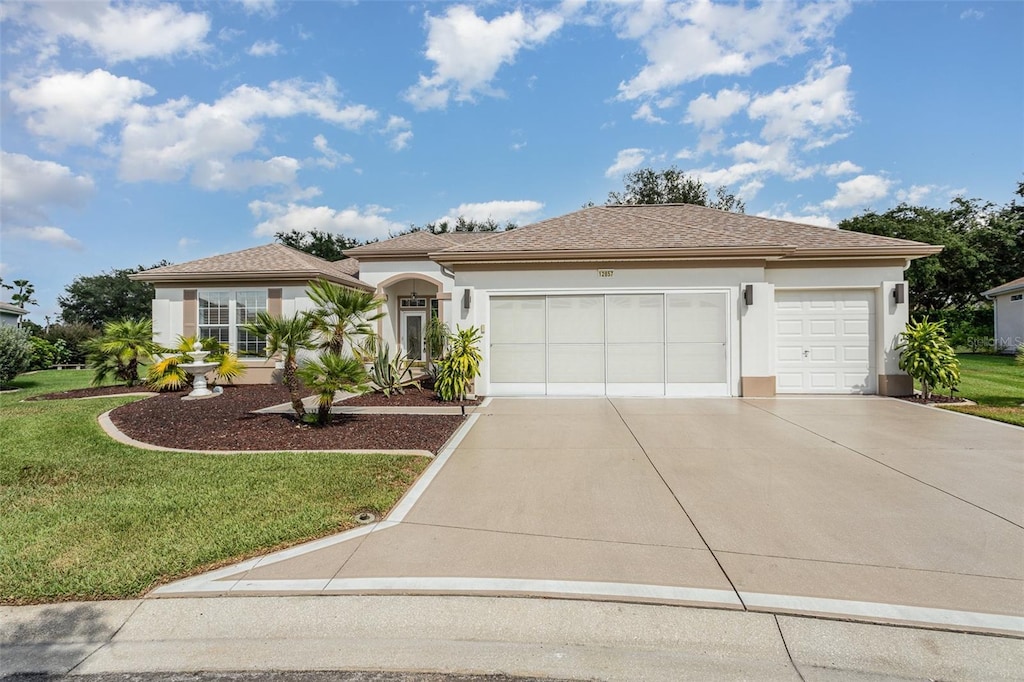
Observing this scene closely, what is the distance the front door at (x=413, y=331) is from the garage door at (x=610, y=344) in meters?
7.71

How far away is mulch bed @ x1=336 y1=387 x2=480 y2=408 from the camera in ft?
35.8

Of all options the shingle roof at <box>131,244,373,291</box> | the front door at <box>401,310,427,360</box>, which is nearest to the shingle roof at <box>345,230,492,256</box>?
the shingle roof at <box>131,244,373,291</box>

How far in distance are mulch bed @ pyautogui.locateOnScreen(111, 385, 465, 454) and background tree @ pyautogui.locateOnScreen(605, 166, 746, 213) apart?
105 feet

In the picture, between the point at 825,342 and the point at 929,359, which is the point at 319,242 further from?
the point at 929,359

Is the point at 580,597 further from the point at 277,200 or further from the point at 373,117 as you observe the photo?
the point at 277,200

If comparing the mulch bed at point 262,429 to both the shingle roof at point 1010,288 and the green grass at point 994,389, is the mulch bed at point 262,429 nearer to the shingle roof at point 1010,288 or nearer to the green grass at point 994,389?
the green grass at point 994,389

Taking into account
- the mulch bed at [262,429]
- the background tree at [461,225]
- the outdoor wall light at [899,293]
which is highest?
the background tree at [461,225]

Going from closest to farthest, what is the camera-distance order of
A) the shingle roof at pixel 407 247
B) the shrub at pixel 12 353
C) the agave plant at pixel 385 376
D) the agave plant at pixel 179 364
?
the agave plant at pixel 385 376 < the agave plant at pixel 179 364 < the shrub at pixel 12 353 < the shingle roof at pixel 407 247

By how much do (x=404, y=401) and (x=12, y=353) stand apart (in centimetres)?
1406

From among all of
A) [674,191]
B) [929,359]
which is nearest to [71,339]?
[929,359]

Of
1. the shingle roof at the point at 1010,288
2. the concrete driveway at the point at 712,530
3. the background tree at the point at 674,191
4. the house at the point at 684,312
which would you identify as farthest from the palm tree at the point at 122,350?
the shingle roof at the point at 1010,288

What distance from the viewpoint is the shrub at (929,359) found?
1077 centimetres

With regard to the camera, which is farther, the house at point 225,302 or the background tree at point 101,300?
the background tree at point 101,300

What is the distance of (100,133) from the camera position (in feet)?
50.7
